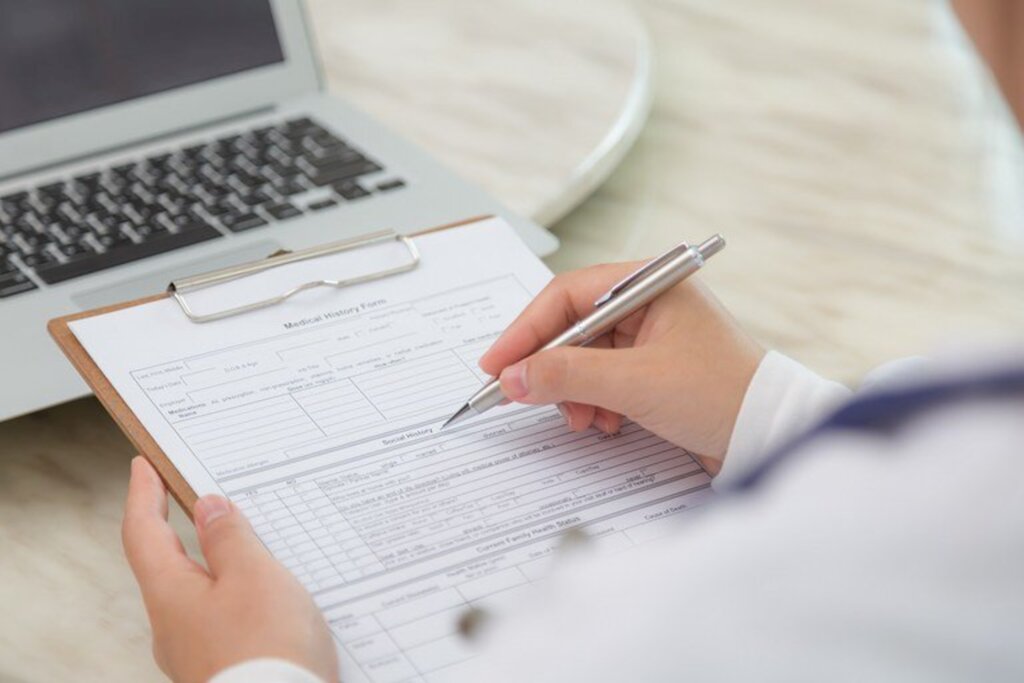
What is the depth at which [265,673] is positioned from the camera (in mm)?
544

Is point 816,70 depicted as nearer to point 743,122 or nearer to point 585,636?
point 743,122

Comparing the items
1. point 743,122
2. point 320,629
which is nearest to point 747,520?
point 320,629

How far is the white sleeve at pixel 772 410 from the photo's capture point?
682 millimetres

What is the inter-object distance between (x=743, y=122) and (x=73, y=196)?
0.52 metres

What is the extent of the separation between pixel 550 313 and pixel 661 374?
8 centimetres

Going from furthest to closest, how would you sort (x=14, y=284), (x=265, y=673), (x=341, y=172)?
(x=341, y=172) → (x=14, y=284) → (x=265, y=673)

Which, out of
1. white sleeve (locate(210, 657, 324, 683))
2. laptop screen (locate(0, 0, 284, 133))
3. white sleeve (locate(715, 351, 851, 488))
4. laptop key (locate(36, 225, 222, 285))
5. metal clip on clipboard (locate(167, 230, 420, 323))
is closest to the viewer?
white sleeve (locate(210, 657, 324, 683))

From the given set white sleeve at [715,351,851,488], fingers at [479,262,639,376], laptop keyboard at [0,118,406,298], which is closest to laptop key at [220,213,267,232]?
laptop keyboard at [0,118,406,298]

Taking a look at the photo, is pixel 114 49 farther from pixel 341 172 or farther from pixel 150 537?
pixel 150 537

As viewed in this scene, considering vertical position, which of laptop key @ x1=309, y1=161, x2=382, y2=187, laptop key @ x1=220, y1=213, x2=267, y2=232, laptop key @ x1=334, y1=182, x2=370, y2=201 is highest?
laptop key @ x1=220, y1=213, x2=267, y2=232

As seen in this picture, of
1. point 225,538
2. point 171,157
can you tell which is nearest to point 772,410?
point 225,538

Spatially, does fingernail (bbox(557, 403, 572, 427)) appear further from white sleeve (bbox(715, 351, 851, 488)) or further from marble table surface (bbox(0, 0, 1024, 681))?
marble table surface (bbox(0, 0, 1024, 681))

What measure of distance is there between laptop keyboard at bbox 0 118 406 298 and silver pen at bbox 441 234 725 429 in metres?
0.28

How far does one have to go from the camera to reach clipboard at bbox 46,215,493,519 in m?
0.68
